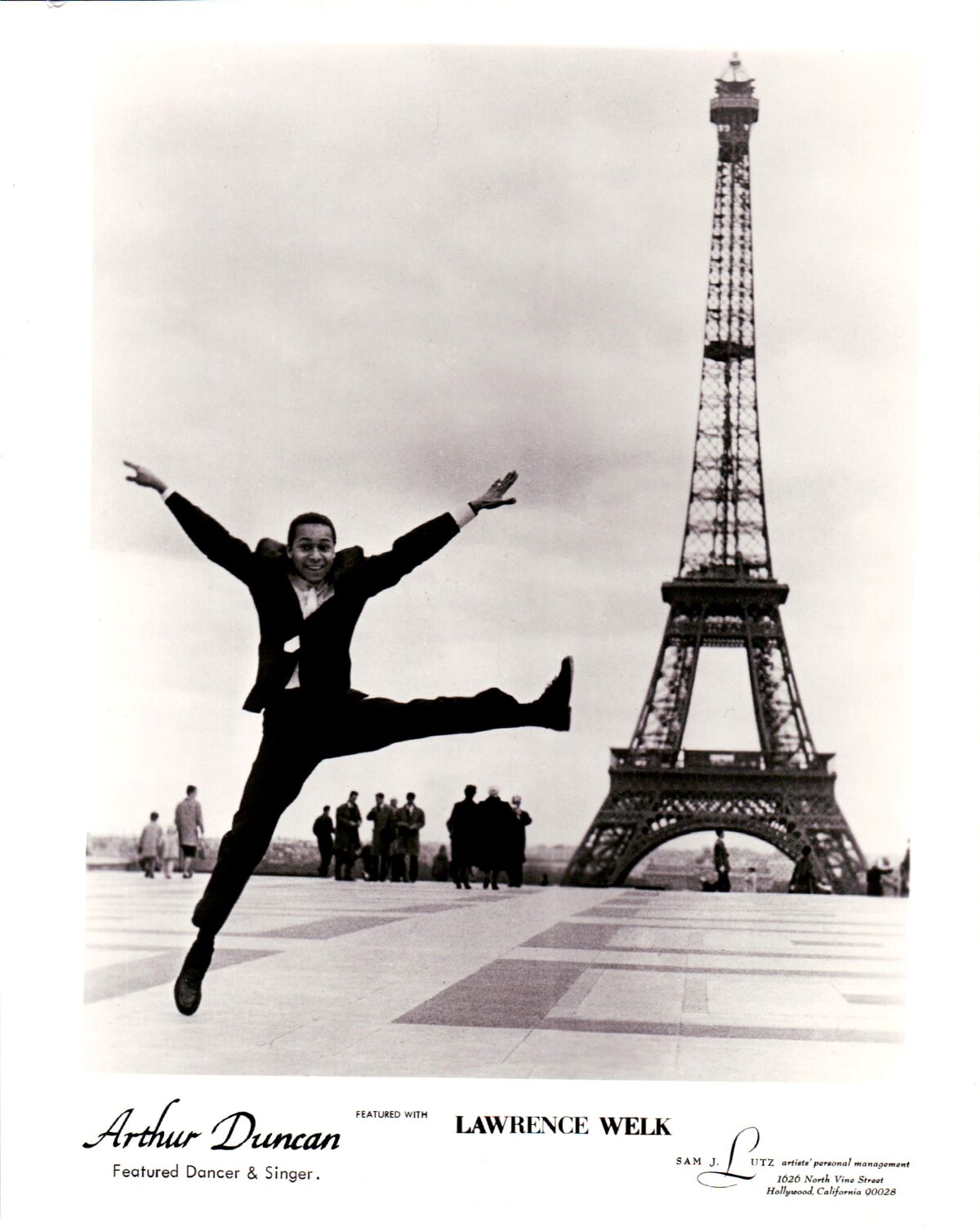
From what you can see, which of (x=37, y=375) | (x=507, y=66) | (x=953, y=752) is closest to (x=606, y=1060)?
(x=953, y=752)

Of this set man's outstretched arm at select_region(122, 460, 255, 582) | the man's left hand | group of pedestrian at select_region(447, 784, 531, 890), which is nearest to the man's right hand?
man's outstretched arm at select_region(122, 460, 255, 582)

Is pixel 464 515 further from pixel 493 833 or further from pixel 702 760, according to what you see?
pixel 702 760

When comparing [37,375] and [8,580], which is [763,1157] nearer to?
[8,580]

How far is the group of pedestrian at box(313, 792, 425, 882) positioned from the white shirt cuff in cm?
932

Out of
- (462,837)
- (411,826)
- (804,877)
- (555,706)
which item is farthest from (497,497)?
(804,877)

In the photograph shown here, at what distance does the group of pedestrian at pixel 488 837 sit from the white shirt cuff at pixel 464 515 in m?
4.87

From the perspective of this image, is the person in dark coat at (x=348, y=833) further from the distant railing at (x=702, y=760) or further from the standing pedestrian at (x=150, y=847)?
the distant railing at (x=702, y=760)

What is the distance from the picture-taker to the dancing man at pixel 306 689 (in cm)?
659

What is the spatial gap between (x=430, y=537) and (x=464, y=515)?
0.67ft

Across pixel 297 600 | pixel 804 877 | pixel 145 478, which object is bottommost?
pixel 804 877

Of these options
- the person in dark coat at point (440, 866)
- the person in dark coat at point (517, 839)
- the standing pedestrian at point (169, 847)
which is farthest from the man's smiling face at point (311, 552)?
the person in dark coat at point (440, 866)

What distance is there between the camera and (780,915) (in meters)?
13.5

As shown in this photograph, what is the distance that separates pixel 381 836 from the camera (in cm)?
1706

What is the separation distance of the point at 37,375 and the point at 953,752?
526cm
